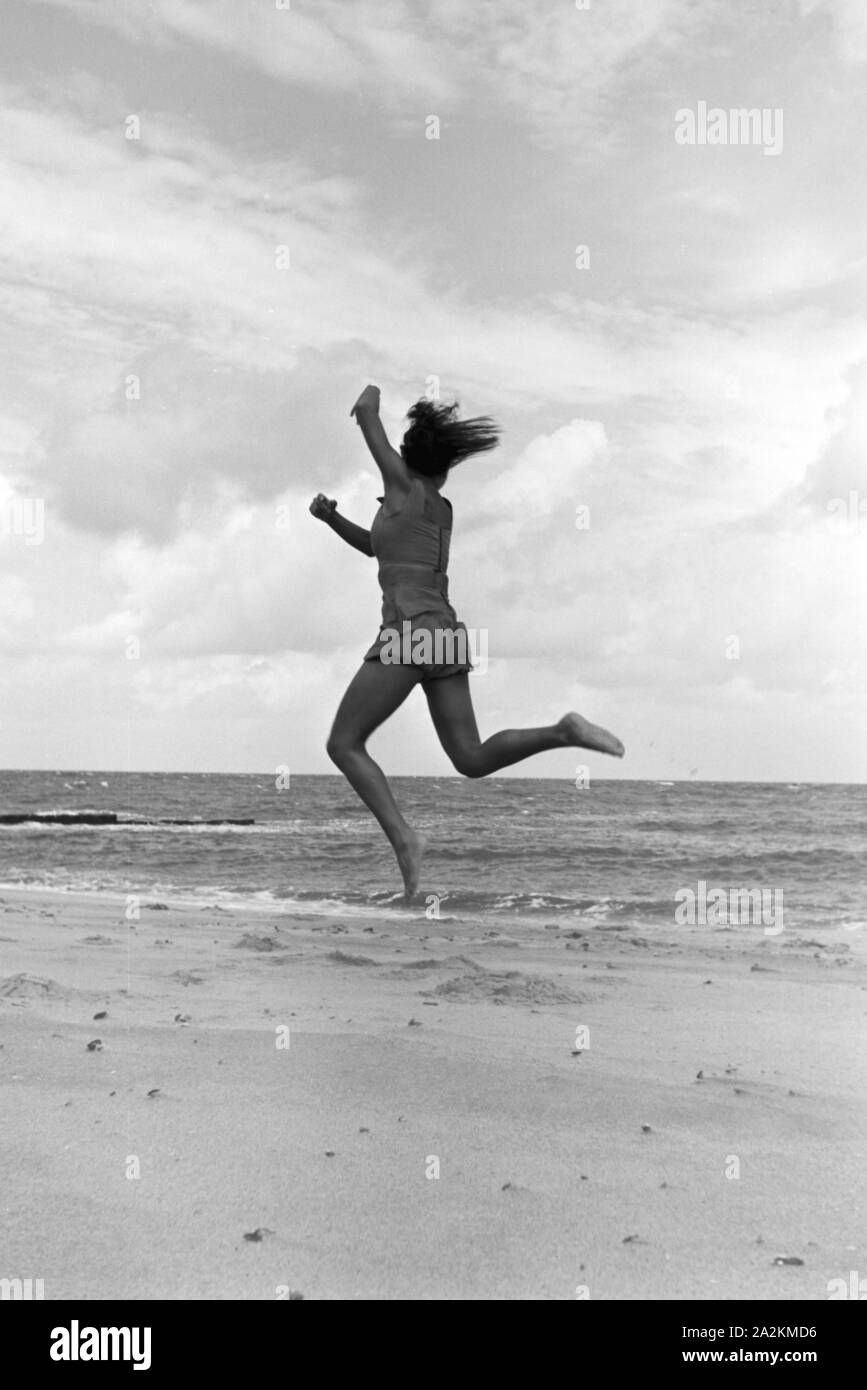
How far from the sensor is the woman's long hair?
2.95 meters

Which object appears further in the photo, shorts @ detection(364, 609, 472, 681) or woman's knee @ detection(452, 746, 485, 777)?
woman's knee @ detection(452, 746, 485, 777)

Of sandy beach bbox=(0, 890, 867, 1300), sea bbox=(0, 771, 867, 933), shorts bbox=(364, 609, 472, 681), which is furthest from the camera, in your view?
sea bbox=(0, 771, 867, 933)

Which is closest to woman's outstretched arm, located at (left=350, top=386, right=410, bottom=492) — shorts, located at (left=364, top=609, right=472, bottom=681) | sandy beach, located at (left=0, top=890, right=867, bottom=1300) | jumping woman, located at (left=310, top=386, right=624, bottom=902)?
jumping woman, located at (left=310, top=386, right=624, bottom=902)

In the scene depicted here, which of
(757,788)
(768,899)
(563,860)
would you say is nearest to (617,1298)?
(768,899)

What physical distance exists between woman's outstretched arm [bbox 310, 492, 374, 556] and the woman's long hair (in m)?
0.20

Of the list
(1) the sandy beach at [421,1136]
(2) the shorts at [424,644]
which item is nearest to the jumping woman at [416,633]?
(2) the shorts at [424,644]

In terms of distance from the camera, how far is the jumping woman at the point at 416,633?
288cm

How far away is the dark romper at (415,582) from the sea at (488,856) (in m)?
1.72

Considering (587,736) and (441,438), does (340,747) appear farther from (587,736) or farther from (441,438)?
(441,438)

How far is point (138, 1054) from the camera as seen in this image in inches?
290

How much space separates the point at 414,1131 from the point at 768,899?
17734mm

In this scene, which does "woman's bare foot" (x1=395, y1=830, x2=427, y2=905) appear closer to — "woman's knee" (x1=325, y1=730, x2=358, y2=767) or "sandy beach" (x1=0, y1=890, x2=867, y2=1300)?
"woman's knee" (x1=325, y1=730, x2=358, y2=767)

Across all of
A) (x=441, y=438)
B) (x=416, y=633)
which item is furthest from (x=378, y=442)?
(x=416, y=633)

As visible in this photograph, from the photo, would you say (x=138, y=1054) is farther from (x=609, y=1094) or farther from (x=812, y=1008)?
(x=812, y=1008)
